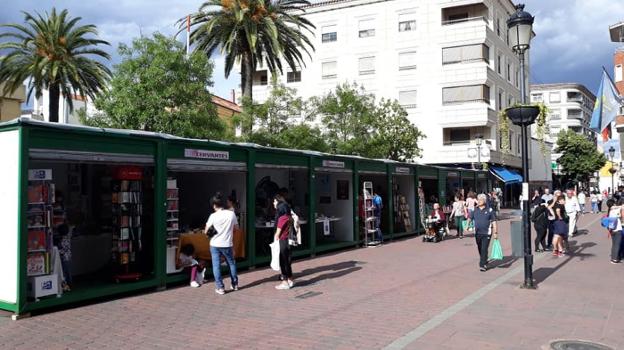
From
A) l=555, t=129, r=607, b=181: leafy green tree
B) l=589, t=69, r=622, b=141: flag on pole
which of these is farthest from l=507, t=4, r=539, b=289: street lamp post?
l=555, t=129, r=607, b=181: leafy green tree

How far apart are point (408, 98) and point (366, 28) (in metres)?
6.85

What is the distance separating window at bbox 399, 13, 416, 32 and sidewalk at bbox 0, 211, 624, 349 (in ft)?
109

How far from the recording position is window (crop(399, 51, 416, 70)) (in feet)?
138

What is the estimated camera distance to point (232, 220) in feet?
30.7

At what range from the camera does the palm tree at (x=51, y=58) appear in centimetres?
2455

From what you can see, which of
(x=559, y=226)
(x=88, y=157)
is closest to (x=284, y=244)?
(x=88, y=157)

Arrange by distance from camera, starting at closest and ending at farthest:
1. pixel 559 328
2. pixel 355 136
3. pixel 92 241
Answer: pixel 559 328 < pixel 92 241 < pixel 355 136

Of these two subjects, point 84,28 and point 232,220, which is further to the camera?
point 84,28

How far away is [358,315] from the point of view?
25.2 ft

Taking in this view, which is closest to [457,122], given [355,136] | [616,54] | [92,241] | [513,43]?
[355,136]

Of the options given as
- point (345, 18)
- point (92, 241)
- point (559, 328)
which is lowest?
point (559, 328)

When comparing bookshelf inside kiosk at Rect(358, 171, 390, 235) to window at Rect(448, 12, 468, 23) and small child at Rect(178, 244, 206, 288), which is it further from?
window at Rect(448, 12, 468, 23)

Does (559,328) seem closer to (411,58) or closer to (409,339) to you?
(409,339)

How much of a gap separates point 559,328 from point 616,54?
181 feet
